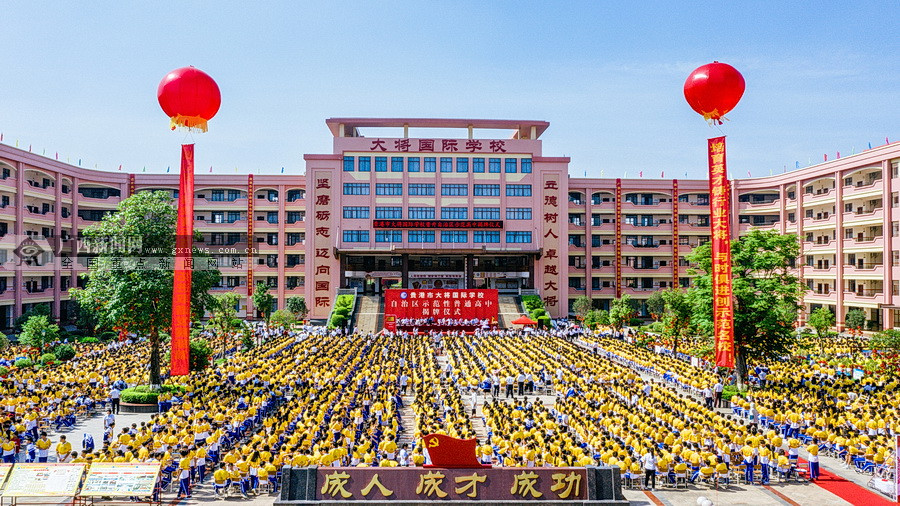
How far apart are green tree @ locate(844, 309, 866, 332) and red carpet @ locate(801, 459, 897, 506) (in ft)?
91.9

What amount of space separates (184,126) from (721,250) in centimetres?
1328

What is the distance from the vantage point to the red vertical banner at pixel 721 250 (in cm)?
1611

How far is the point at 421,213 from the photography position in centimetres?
5019

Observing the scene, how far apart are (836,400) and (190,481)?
18.4m

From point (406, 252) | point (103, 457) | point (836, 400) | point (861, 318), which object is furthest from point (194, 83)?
point (861, 318)

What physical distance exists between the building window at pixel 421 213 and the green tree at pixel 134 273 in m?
29.2

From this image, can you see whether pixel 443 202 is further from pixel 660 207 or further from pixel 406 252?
pixel 660 207

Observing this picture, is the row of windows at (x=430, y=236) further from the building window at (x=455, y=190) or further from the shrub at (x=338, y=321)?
the shrub at (x=338, y=321)

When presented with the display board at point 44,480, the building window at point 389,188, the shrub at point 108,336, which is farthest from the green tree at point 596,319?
the display board at point 44,480

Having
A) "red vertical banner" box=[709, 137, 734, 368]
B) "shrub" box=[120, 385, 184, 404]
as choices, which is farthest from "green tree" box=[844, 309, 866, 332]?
"shrub" box=[120, 385, 184, 404]

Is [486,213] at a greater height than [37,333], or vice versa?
[486,213]

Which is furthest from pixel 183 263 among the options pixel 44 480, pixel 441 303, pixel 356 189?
pixel 356 189

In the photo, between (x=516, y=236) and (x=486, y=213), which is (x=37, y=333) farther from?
(x=516, y=236)

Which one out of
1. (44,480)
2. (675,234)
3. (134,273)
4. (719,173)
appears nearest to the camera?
(44,480)
